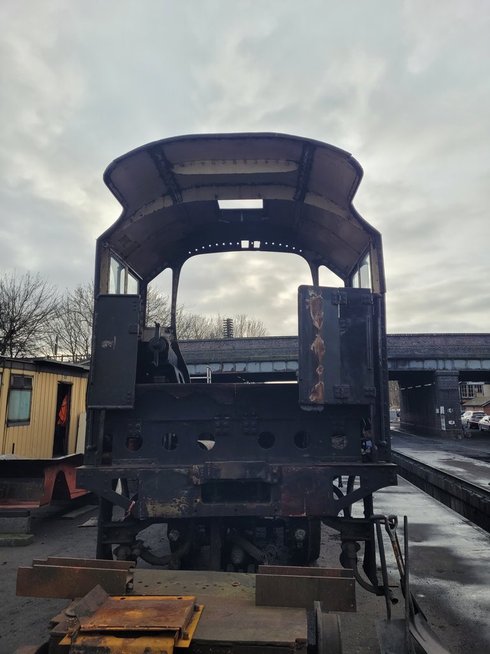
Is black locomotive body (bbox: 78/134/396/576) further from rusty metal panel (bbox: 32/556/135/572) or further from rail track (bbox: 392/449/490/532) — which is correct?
rail track (bbox: 392/449/490/532)

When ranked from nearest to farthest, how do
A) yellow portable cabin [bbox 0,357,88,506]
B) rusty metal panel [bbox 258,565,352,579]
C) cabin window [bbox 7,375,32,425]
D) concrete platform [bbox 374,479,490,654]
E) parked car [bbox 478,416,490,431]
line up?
1. rusty metal panel [bbox 258,565,352,579]
2. concrete platform [bbox 374,479,490,654]
3. yellow portable cabin [bbox 0,357,88,506]
4. cabin window [bbox 7,375,32,425]
5. parked car [bbox 478,416,490,431]

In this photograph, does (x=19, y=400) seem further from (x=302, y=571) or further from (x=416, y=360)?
(x=416, y=360)

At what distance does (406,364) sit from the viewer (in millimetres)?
32562

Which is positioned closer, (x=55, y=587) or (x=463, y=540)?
(x=55, y=587)

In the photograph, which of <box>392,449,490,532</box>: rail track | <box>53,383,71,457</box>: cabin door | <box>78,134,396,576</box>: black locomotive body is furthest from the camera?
<box>53,383,71,457</box>: cabin door

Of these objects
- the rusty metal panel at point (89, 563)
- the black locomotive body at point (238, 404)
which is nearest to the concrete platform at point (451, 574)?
the black locomotive body at point (238, 404)

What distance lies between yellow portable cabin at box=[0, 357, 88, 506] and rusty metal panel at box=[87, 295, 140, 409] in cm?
507

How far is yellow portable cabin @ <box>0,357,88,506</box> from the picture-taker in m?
8.26

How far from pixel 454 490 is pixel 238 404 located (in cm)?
965

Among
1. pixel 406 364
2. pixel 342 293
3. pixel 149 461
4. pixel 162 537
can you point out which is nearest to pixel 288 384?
pixel 342 293

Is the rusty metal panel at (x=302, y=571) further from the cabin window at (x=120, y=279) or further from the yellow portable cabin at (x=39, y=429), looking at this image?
the yellow portable cabin at (x=39, y=429)

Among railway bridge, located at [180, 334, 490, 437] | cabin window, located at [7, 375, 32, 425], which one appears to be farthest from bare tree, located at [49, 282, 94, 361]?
cabin window, located at [7, 375, 32, 425]

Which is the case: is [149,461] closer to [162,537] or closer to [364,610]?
[364,610]

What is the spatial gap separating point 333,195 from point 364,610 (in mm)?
4216
